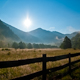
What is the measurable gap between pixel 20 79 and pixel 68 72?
4.79m

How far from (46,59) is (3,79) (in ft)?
8.39

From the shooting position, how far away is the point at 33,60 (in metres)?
4.91

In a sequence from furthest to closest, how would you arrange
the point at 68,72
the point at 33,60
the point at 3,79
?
the point at 68,72 → the point at 3,79 → the point at 33,60

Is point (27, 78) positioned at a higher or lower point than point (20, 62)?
lower

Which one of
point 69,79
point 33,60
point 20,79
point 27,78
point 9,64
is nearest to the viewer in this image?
point 9,64

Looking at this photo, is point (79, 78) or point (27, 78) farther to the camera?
point (79, 78)

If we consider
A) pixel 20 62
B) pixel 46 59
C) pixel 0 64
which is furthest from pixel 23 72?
pixel 0 64

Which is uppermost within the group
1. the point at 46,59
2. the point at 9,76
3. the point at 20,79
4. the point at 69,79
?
the point at 46,59

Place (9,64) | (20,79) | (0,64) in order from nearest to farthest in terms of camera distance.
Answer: (0,64) → (9,64) → (20,79)

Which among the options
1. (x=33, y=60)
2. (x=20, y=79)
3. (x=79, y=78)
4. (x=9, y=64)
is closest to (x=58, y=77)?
(x=79, y=78)

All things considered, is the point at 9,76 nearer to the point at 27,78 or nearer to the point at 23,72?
the point at 23,72

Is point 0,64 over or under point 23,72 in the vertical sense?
over

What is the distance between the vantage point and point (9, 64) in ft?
13.0

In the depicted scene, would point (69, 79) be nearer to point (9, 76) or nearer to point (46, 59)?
point (46, 59)
